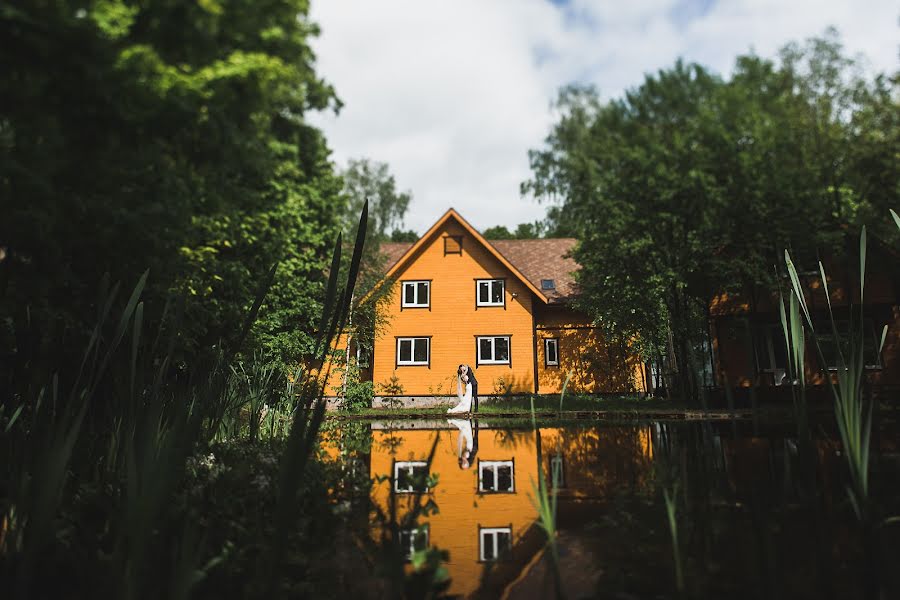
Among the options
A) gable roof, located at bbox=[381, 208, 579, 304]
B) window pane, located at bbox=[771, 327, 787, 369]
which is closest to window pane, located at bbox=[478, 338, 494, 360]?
gable roof, located at bbox=[381, 208, 579, 304]

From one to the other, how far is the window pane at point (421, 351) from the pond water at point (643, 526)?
1799 centimetres

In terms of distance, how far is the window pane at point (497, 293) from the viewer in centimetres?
2408

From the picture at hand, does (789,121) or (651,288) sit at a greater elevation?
(789,121)

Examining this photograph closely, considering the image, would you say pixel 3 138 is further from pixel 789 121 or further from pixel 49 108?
pixel 789 121

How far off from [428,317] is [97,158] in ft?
65.6

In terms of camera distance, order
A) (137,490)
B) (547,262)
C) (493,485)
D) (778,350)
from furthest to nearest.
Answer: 1. (547,262)
2. (778,350)
3. (493,485)
4. (137,490)

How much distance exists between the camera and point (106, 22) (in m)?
5.56

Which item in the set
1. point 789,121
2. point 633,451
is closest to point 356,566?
point 633,451

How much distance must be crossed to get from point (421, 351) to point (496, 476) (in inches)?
737

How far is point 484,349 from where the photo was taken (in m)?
23.8

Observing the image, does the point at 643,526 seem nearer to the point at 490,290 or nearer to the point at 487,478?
the point at 487,478

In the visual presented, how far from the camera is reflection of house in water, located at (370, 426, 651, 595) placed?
2633 millimetres

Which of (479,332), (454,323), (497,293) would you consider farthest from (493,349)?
(497,293)

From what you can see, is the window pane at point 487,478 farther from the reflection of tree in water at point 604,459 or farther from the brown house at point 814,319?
the brown house at point 814,319
